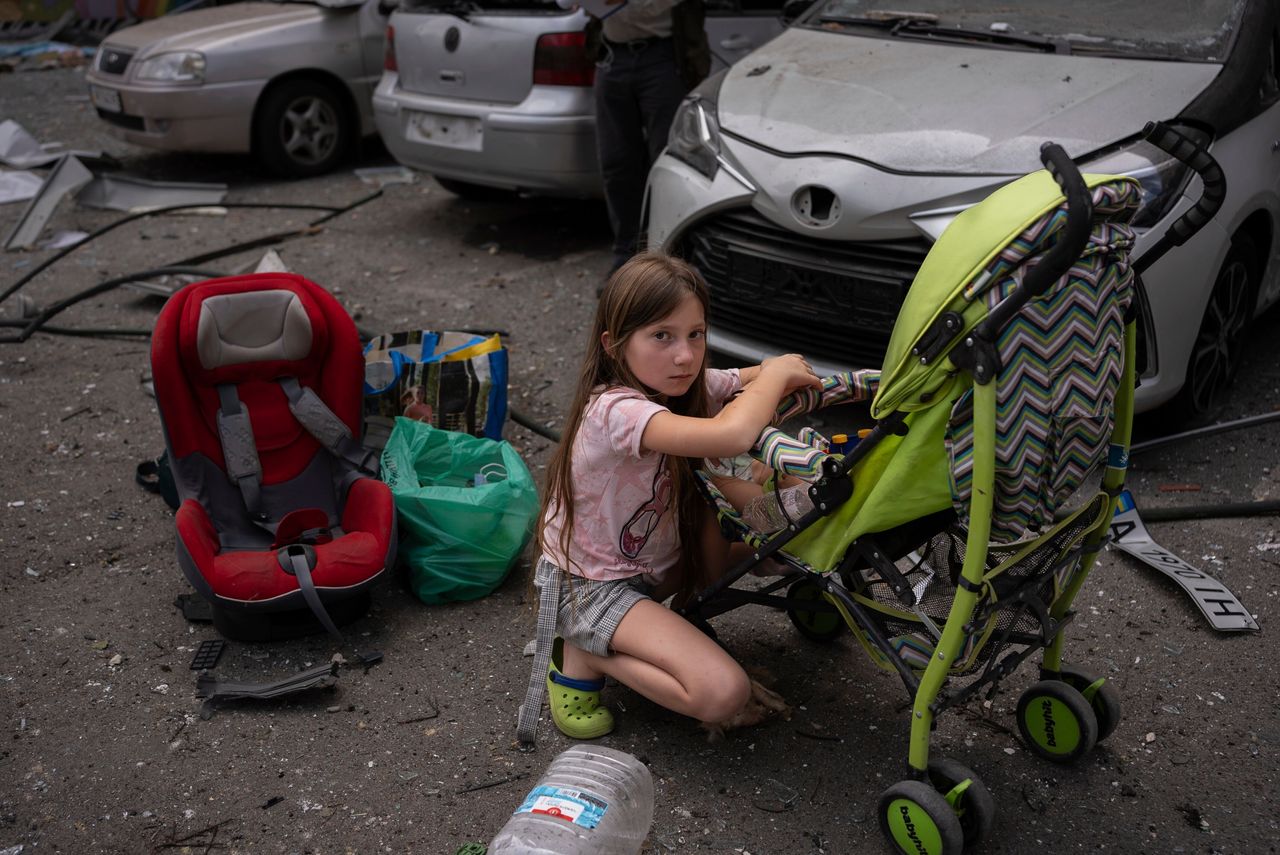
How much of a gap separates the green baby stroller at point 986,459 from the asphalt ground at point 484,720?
245 mm

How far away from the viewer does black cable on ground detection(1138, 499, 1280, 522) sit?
3865 mm

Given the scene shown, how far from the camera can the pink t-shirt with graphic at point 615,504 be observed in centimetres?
275

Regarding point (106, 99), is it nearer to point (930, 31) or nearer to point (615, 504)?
point (930, 31)

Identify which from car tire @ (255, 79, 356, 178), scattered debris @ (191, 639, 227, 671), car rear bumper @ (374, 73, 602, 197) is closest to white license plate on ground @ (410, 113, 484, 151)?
car rear bumper @ (374, 73, 602, 197)

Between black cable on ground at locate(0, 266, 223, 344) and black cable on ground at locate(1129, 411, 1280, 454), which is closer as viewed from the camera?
black cable on ground at locate(1129, 411, 1280, 454)

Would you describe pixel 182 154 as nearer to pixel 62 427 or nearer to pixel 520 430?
pixel 62 427

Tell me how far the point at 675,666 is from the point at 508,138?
4207mm

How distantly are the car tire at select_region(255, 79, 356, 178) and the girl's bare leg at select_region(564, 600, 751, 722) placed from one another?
6.47 meters

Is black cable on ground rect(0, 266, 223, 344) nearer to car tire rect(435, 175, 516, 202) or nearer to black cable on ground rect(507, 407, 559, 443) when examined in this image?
black cable on ground rect(507, 407, 559, 443)

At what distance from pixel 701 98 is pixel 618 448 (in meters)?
2.52

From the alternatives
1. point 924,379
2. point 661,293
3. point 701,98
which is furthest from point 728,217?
point 924,379

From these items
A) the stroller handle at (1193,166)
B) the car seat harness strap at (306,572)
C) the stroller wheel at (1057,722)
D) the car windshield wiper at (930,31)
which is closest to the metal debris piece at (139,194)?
the car windshield wiper at (930,31)

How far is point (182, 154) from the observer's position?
30.8 ft

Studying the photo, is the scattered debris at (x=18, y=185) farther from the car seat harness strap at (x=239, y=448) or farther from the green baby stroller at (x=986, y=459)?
the green baby stroller at (x=986, y=459)
